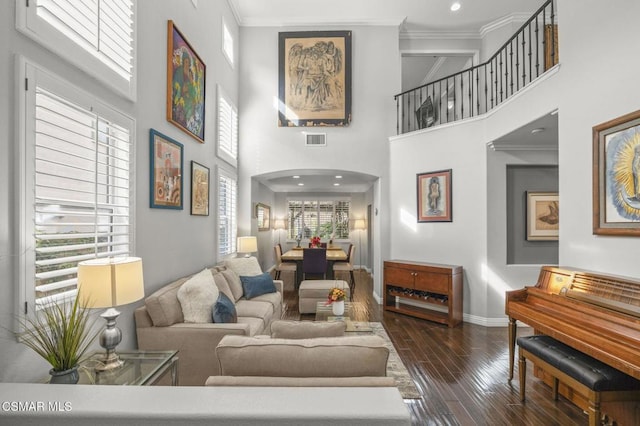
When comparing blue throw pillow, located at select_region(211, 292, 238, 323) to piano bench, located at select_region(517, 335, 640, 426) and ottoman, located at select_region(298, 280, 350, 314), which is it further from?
piano bench, located at select_region(517, 335, 640, 426)

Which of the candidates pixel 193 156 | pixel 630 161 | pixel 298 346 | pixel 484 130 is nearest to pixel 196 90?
pixel 193 156

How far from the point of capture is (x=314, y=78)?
18.7ft

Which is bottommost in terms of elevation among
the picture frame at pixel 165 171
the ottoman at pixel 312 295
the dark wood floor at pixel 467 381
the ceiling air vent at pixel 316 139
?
the dark wood floor at pixel 467 381

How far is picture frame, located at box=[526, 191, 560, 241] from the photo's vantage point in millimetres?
4461

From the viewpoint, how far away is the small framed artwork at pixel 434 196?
16.0 ft

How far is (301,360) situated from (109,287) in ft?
3.80

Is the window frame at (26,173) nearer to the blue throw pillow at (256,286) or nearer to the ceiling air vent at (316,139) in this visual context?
the blue throw pillow at (256,286)

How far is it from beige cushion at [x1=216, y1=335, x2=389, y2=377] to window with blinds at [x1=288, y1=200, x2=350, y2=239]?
8749 mm

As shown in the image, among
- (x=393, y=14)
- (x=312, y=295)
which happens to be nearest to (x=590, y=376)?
(x=312, y=295)

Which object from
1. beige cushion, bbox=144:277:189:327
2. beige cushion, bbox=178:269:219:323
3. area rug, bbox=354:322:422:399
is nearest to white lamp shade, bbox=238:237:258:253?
beige cushion, bbox=178:269:219:323

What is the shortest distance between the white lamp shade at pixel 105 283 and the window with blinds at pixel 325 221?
840cm

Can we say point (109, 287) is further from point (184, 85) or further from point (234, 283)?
point (184, 85)

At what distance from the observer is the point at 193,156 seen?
383 cm

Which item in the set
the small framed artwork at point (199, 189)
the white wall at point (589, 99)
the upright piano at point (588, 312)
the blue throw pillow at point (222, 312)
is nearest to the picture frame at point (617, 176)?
the white wall at point (589, 99)
